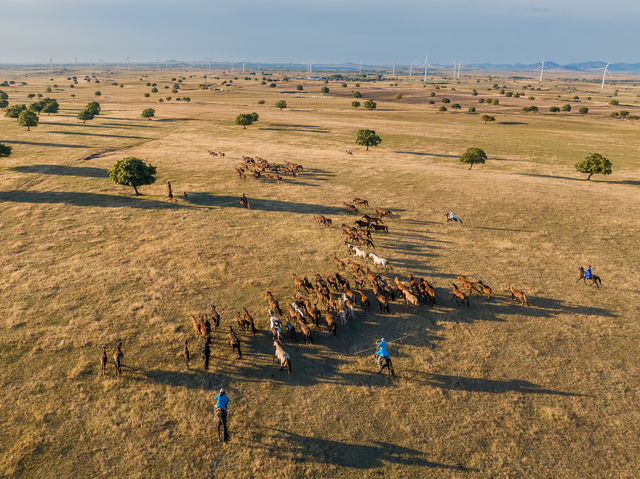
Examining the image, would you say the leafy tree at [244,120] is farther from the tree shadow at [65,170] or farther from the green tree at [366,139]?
the tree shadow at [65,170]

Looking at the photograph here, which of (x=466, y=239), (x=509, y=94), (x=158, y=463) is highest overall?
(x=509, y=94)

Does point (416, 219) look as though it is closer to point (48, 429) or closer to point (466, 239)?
point (466, 239)

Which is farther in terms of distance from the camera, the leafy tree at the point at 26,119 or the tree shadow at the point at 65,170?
the leafy tree at the point at 26,119

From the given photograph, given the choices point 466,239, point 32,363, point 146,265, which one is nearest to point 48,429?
point 32,363

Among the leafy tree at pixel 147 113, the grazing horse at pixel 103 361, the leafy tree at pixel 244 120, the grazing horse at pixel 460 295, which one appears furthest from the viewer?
the leafy tree at pixel 147 113

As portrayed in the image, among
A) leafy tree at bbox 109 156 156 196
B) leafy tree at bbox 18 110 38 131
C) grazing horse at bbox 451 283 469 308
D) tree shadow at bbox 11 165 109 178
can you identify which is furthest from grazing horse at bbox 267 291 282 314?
leafy tree at bbox 18 110 38 131

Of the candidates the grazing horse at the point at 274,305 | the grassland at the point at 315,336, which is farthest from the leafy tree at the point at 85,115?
the grazing horse at the point at 274,305

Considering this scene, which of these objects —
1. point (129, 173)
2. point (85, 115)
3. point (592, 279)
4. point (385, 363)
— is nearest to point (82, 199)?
point (129, 173)
